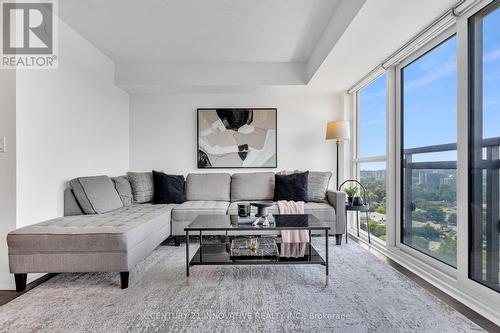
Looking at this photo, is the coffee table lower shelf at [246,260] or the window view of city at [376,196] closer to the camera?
the coffee table lower shelf at [246,260]

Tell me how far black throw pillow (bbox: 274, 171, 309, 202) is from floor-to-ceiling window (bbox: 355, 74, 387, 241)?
90cm

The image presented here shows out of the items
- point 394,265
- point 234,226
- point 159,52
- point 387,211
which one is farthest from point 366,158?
point 159,52

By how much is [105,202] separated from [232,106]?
7.84ft

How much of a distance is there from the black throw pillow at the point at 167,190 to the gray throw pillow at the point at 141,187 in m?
0.09

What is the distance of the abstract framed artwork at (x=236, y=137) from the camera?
457 cm

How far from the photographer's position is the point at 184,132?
460cm

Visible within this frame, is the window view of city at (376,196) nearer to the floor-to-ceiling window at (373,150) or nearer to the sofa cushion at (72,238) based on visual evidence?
the floor-to-ceiling window at (373,150)

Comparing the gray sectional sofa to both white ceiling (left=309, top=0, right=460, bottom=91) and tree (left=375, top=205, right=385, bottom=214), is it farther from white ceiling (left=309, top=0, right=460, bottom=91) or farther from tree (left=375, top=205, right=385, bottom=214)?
white ceiling (left=309, top=0, right=460, bottom=91)

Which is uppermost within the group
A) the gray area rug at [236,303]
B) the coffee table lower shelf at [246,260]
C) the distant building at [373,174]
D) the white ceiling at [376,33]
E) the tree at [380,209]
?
the white ceiling at [376,33]

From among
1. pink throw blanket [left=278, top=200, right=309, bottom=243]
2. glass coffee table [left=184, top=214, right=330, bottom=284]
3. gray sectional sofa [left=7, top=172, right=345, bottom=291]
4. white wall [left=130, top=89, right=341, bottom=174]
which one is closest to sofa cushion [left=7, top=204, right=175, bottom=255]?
gray sectional sofa [left=7, top=172, right=345, bottom=291]

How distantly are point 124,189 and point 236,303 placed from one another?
2407 mm

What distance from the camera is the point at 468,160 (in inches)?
84.8

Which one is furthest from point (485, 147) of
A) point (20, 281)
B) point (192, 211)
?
point (20, 281)

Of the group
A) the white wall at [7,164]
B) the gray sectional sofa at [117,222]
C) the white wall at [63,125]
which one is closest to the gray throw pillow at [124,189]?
the gray sectional sofa at [117,222]
